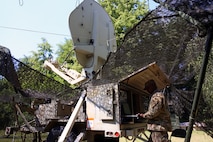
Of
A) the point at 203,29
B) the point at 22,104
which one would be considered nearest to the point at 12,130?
the point at 22,104

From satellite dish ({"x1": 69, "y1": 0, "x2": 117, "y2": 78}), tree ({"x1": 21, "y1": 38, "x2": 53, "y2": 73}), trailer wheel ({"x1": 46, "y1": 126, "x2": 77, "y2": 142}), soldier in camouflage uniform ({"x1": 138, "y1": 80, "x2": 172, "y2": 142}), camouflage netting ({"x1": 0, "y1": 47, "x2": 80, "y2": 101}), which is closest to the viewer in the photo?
soldier in camouflage uniform ({"x1": 138, "y1": 80, "x2": 172, "y2": 142})

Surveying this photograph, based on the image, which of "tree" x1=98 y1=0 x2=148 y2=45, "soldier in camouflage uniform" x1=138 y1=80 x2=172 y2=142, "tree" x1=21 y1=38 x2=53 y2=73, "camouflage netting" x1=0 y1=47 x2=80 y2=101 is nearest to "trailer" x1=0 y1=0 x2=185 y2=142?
"soldier in camouflage uniform" x1=138 y1=80 x2=172 y2=142

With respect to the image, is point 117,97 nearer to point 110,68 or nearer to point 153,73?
point 153,73

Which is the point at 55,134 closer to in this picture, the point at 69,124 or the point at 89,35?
the point at 69,124

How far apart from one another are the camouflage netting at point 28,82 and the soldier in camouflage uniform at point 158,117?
2490mm

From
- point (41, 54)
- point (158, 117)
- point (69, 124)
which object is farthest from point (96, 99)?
point (41, 54)

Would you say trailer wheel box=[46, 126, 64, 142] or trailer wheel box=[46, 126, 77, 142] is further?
trailer wheel box=[46, 126, 64, 142]

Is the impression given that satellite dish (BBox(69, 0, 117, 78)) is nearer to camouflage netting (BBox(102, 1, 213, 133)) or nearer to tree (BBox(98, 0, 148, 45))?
camouflage netting (BBox(102, 1, 213, 133))

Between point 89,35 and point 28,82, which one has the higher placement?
point 89,35

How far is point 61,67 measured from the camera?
8781mm

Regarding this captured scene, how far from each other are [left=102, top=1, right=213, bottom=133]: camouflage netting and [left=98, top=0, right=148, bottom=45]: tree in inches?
582

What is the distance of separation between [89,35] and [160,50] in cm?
160

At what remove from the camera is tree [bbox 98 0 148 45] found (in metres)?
21.3

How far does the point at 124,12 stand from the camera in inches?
887
